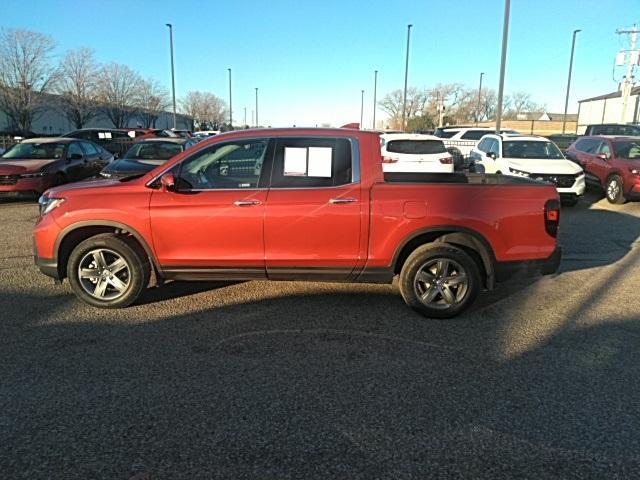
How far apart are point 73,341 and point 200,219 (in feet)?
4.89

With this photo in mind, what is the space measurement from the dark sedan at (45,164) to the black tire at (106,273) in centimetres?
759

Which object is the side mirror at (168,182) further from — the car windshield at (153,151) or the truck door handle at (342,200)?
the car windshield at (153,151)

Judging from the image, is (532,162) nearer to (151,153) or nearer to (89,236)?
(151,153)

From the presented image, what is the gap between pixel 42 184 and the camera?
11.1 metres

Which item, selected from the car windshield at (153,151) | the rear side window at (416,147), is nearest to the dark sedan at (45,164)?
the car windshield at (153,151)

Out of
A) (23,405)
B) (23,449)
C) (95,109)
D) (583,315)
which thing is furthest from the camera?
(95,109)

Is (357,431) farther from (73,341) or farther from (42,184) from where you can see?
(42,184)

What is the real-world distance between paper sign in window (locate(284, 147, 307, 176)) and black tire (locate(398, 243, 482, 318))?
1.33 metres

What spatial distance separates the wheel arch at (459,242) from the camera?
14.8 feet

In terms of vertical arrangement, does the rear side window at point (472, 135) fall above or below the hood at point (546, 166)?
above

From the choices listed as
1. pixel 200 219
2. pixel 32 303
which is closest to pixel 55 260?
pixel 32 303

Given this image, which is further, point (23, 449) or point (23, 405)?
point (23, 405)

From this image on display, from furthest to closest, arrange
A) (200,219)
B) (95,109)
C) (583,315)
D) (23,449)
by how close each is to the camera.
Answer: (95,109), (583,315), (200,219), (23,449)

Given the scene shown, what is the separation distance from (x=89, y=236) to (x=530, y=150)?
37.5ft
